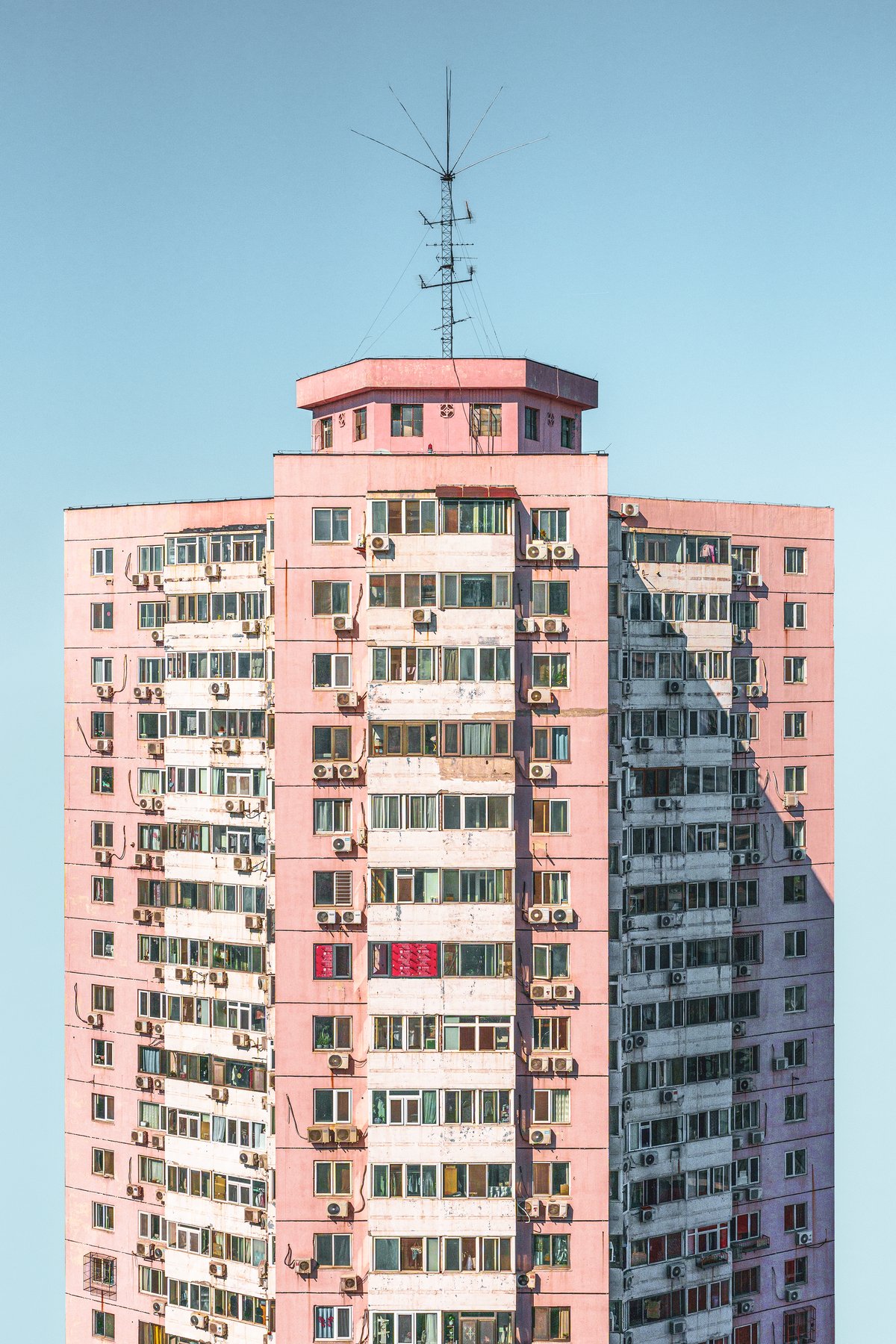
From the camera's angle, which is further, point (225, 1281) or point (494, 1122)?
point (225, 1281)

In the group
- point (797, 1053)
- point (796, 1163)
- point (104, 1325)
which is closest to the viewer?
point (796, 1163)

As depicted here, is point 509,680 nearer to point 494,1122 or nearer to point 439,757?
point 439,757

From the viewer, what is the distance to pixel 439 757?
2962cm

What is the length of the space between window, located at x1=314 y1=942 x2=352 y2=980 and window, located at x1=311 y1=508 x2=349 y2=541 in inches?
392

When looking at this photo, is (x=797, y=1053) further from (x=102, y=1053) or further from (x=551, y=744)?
(x=102, y=1053)

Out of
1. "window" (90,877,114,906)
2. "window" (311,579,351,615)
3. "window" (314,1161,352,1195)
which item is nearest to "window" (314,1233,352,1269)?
"window" (314,1161,352,1195)

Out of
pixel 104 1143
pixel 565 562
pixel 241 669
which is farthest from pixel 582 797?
pixel 104 1143

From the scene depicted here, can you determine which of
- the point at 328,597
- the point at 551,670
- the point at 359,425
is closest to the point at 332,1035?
the point at 551,670

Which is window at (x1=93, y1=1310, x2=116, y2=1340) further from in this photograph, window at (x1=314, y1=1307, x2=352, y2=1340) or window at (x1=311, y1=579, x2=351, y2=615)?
window at (x1=311, y1=579, x2=351, y2=615)

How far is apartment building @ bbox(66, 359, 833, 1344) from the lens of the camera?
29.7 m

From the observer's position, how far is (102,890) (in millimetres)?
39125

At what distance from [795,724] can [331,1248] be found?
64.5ft

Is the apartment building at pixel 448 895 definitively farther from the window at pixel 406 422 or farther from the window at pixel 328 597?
the window at pixel 406 422

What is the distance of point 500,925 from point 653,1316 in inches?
528
